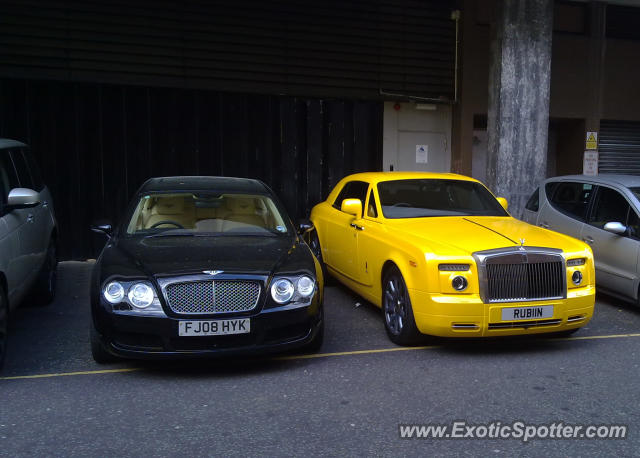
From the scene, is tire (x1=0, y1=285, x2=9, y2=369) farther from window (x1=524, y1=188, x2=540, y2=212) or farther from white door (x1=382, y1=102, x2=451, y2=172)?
white door (x1=382, y1=102, x2=451, y2=172)

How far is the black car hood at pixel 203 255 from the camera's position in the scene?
480 centimetres

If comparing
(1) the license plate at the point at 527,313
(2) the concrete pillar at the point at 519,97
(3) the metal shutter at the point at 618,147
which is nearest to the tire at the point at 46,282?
(1) the license plate at the point at 527,313

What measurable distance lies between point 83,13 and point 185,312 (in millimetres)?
7254

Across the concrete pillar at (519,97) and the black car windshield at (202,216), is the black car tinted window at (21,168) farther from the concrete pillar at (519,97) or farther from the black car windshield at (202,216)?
the concrete pillar at (519,97)

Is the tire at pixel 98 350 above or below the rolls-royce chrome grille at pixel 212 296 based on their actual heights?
below

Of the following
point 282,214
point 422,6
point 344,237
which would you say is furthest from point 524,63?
point 282,214

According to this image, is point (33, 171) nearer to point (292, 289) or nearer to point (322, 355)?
→ point (292, 289)

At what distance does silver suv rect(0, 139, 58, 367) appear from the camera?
519cm

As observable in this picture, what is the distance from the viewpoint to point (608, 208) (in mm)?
7457

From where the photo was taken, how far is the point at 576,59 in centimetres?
1298

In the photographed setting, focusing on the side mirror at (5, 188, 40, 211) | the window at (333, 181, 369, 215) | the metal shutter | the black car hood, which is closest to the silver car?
the window at (333, 181, 369, 215)

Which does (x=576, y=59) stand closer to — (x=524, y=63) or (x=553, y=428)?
(x=524, y=63)

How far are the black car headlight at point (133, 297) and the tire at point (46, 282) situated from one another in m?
2.75

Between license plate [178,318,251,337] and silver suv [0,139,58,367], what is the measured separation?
1540 millimetres
